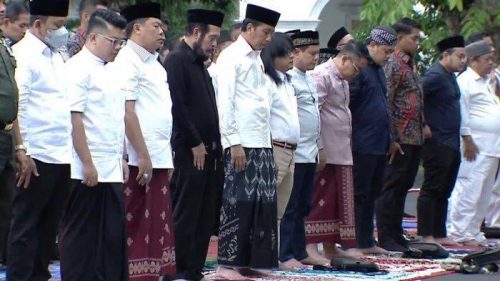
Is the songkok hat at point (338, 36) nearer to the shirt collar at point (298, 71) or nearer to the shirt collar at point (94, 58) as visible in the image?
the shirt collar at point (298, 71)

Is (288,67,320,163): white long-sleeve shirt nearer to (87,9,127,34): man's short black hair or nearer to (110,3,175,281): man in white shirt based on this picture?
(110,3,175,281): man in white shirt

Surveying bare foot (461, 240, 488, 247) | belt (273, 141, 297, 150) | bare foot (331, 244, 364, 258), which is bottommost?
bare foot (331, 244, 364, 258)

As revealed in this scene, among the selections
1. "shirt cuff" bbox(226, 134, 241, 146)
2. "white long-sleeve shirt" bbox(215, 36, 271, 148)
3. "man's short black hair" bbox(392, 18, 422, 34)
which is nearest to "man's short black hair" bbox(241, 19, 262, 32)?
"white long-sleeve shirt" bbox(215, 36, 271, 148)

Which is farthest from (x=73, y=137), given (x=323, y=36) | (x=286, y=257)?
(x=323, y=36)

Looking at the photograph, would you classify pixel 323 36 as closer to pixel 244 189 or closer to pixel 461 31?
pixel 461 31

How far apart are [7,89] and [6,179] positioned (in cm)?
72

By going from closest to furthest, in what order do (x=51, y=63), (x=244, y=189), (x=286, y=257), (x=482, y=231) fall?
(x=51, y=63) → (x=244, y=189) → (x=286, y=257) → (x=482, y=231)

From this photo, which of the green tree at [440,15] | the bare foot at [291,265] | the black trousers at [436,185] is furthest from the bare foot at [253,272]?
the green tree at [440,15]

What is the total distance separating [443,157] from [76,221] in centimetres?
568

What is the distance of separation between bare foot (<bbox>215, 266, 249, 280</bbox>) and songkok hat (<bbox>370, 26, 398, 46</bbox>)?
291cm

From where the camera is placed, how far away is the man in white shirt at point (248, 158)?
10.0m

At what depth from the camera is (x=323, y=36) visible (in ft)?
92.7

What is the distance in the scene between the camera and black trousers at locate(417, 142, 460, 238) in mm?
13211

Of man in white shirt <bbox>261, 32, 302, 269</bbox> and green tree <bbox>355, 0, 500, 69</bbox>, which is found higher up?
green tree <bbox>355, 0, 500, 69</bbox>
